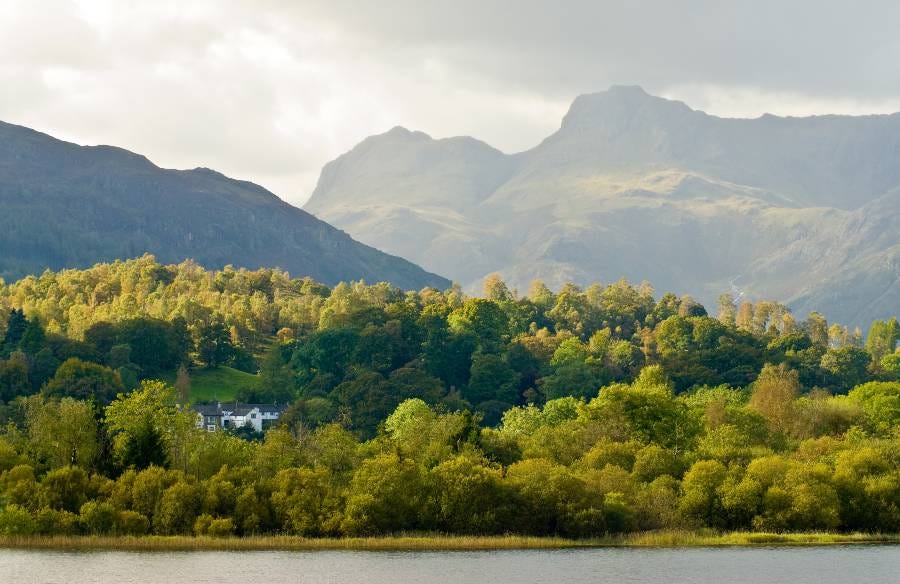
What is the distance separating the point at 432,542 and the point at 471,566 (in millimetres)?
9263

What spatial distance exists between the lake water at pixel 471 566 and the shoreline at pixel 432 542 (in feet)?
6.38

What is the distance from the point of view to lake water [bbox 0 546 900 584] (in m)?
97.2

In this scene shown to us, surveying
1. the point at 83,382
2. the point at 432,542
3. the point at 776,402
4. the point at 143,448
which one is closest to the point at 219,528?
the point at 143,448

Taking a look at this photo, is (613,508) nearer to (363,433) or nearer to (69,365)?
(363,433)

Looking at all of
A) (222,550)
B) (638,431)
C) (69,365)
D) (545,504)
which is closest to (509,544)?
(545,504)

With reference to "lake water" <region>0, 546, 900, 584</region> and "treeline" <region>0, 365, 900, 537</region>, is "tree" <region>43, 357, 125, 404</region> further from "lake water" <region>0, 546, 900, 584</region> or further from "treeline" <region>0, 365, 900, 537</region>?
"lake water" <region>0, 546, 900, 584</region>

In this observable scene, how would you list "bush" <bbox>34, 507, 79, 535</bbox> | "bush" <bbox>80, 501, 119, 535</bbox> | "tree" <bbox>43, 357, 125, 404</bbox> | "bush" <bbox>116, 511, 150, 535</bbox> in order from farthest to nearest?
"tree" <bbox>43, 357, 125, 404</bbox> < "bush" <bbox>116, 511, 150, 535</bbox> < "bush" <bbox>80, 501, 119, 535</bbox> < "bush" <bbox>34, 507, 79, 535</bbox>

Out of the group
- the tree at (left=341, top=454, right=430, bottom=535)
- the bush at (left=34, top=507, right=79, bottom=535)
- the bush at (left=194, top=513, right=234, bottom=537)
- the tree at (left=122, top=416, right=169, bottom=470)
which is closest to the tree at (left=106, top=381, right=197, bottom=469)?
the tree at (left=122, top=416, right=169, bottom=470)

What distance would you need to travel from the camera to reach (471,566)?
106 metres

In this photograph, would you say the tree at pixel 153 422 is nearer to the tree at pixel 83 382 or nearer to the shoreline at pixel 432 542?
the shoreline at pixel 432 542

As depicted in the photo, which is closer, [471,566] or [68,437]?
[471,566]

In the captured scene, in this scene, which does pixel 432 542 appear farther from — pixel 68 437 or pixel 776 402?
pixel 776 402

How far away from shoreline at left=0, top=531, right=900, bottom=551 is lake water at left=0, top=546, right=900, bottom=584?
1.94 m

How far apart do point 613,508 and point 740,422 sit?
1525 inches
